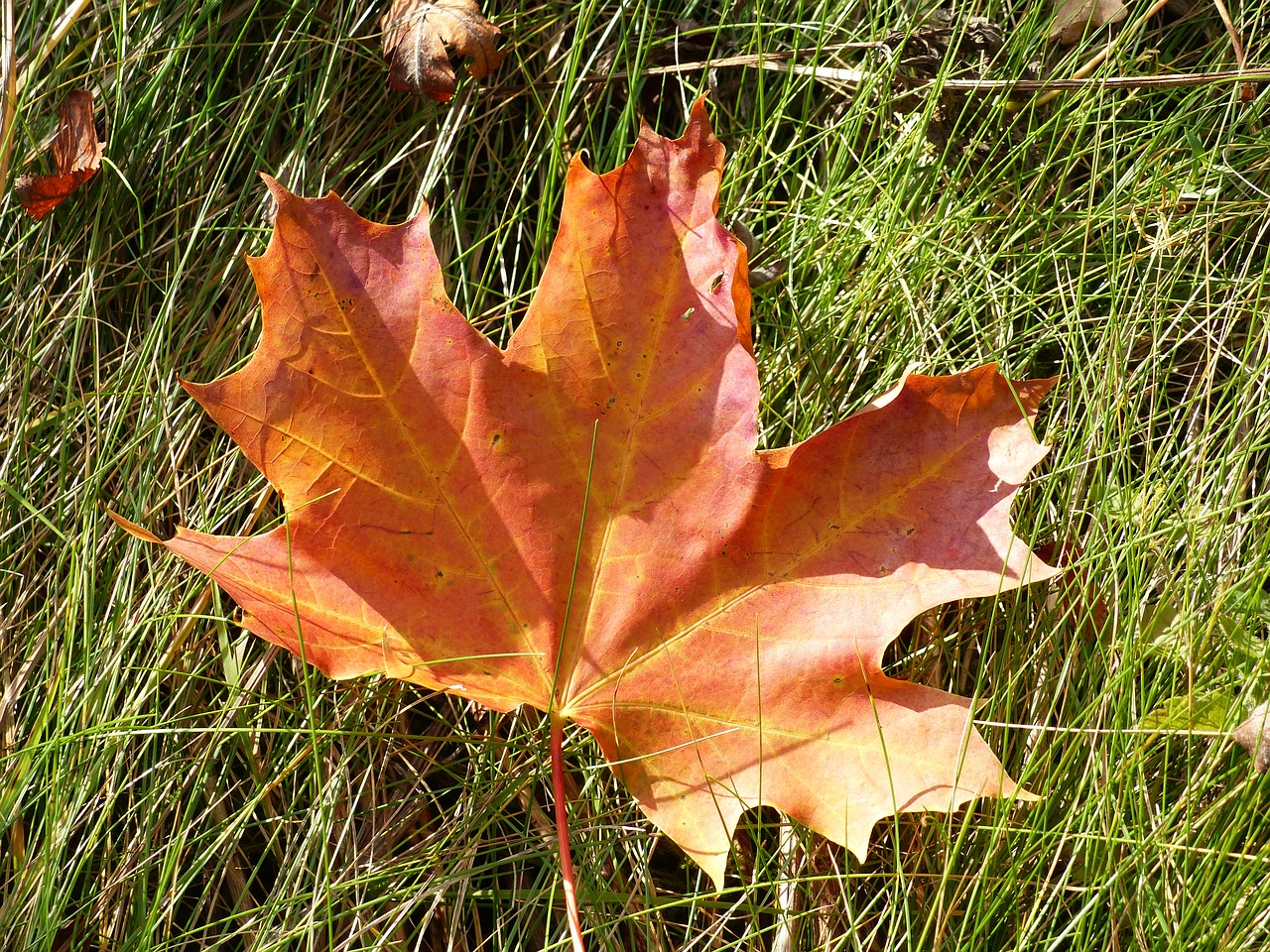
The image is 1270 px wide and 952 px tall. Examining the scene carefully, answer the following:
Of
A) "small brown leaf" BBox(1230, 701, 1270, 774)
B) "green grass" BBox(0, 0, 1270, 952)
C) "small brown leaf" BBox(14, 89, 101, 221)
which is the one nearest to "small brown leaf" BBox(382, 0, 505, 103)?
"green grass" BBox(0, 0, 1270, 952)

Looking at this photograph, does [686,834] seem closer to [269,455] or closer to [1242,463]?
[269,455]

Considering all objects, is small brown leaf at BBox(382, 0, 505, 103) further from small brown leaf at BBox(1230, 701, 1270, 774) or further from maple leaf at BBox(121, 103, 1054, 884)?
small brown leaf at BBox(1230, 701, 1270, 774)

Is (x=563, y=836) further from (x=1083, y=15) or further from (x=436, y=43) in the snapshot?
(x=1083, y=15)

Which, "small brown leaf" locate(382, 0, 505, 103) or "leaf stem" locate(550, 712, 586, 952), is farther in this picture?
"small brown leaf" locate(382, 0, 505, 103)

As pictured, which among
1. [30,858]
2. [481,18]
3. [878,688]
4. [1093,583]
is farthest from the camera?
[481,18]

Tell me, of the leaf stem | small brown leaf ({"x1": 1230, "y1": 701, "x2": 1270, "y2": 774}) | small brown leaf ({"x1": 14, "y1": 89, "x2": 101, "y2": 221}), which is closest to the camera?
the leaf stem

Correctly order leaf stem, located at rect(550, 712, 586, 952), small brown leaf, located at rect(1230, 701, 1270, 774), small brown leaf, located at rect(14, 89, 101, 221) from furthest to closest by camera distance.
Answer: small brown leaf, located at rect(14, 89, 101, 221)
small brown leaf, located at rect(1230, 701, 1270, 774)
leaf stem, located at rect(550, 712, 586, 952)

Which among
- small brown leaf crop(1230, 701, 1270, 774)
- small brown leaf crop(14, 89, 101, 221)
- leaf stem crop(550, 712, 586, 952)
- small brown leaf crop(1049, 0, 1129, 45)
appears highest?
small brown leaf crop(1049, 0, 1129, 45)

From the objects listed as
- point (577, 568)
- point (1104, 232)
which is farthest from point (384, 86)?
point (1104, 232)
